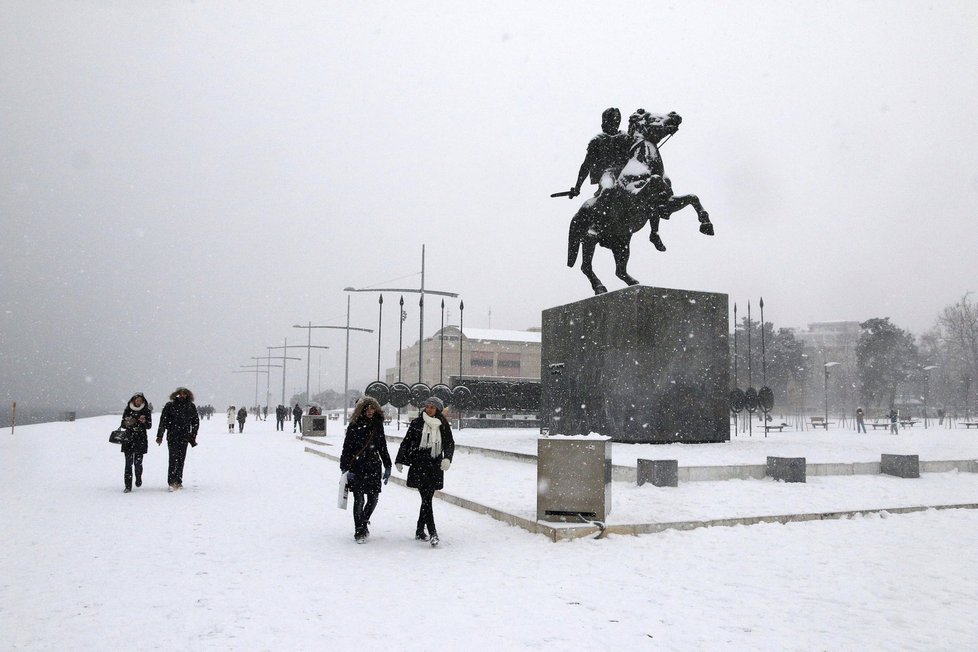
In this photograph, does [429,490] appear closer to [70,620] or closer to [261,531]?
[261,531]

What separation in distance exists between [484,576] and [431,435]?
215cm

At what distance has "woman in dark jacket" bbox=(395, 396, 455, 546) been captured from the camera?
834 cm

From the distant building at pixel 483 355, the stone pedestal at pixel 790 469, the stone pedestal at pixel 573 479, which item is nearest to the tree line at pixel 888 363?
the distant building at pixel 483 355

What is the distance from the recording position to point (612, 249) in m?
19.1

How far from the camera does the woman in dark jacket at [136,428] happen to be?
1265cm

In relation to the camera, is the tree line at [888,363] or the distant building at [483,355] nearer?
the tree line at [888,363]

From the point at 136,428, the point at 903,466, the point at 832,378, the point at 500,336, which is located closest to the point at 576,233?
the point at 903,466

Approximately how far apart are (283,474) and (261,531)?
26.3 feet

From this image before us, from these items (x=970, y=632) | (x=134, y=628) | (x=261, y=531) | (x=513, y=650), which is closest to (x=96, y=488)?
(x=261, y=531)

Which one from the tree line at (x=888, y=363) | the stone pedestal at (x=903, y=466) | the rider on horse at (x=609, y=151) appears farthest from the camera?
the tree line at (x=888, y=363)

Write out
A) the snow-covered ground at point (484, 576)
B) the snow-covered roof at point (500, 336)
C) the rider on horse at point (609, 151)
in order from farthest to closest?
the snow-covered roof at point (500, 336) → the rider on horse at point (609, 151) → the snow-covered ground at point (484, 576)

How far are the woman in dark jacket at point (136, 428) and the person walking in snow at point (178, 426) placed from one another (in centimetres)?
29

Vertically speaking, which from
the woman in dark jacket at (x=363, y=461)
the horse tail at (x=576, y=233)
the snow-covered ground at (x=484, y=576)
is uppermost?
the horse tail at (x=576, y=233)

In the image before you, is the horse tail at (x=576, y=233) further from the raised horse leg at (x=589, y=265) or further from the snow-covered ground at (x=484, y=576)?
the snow-covered ground at (x=484, y=576)
